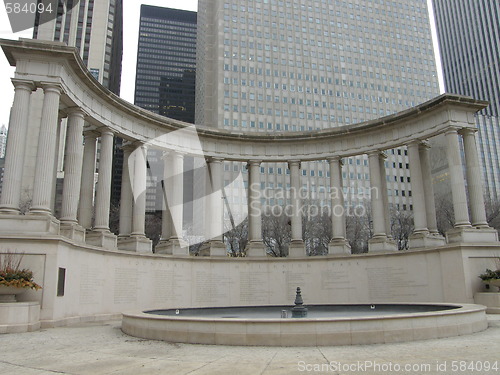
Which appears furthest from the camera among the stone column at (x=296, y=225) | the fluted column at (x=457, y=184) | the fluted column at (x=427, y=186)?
the stone column at (x=296, y=225)

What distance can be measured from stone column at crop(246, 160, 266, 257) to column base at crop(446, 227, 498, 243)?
19003mm

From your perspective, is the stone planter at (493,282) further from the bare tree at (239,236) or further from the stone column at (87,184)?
the bare tree at (239,236)

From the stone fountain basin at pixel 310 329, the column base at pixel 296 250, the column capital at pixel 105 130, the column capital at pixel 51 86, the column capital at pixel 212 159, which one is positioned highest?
the column capital at pixel 51 86

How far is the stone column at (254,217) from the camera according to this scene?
45.8m

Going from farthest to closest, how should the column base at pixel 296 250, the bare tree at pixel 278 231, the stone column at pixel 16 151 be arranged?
1. the bare tree at pixel 278 231
2. the column base at pixel 296 250
3. the stone column at pixel 16 151

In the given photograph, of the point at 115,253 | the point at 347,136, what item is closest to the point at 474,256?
the point at 347,136

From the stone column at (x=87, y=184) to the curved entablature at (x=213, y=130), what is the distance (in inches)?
71.2

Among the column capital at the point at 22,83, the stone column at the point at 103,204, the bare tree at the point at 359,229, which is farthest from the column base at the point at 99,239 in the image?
the bare tree at the point at 359,229

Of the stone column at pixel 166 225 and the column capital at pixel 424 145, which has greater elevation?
the column capital at pixel 424 145

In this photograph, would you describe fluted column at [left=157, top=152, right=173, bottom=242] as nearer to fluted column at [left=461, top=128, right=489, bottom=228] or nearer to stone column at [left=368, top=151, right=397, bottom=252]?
stone column at [left=368, top=151, right=397, bottom=252]

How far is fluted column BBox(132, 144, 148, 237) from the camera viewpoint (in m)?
40.8

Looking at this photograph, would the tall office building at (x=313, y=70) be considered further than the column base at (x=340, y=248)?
Yes

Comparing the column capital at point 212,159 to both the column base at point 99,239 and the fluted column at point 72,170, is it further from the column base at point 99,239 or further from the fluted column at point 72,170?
the fluted column at point 72,170

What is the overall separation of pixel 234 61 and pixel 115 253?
124699 millimetres
